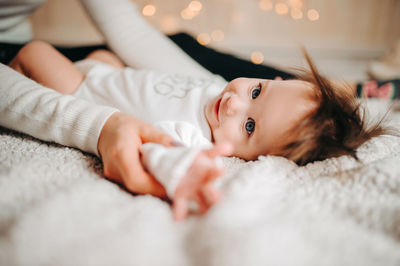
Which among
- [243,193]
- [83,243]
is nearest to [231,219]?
[243,193]

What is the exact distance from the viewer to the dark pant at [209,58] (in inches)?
38.2

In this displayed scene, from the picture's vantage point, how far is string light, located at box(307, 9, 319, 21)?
2.20m

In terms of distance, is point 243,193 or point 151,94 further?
point 151,94

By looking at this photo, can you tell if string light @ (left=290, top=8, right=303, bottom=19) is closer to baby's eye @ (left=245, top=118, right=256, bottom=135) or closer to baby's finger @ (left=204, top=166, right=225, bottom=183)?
baby's eye @ (left=245, top=118, right=256, bottom=135)

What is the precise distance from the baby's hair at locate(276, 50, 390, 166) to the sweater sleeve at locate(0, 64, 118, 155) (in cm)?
42

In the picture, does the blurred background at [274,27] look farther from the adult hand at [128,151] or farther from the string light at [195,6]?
the adult hand at [128,151]

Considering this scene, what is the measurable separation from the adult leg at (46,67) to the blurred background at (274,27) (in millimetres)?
1260

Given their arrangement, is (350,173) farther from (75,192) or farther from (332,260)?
(75,192)

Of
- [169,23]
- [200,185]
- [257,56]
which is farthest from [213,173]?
[257,56]

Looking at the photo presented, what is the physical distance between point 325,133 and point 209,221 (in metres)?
0.40

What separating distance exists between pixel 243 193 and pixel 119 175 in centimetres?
23

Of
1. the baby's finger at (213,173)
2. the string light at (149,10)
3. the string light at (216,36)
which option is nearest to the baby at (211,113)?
the baby's finger at (213,173)

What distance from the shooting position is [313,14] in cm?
222

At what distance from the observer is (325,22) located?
2266 millimetres
